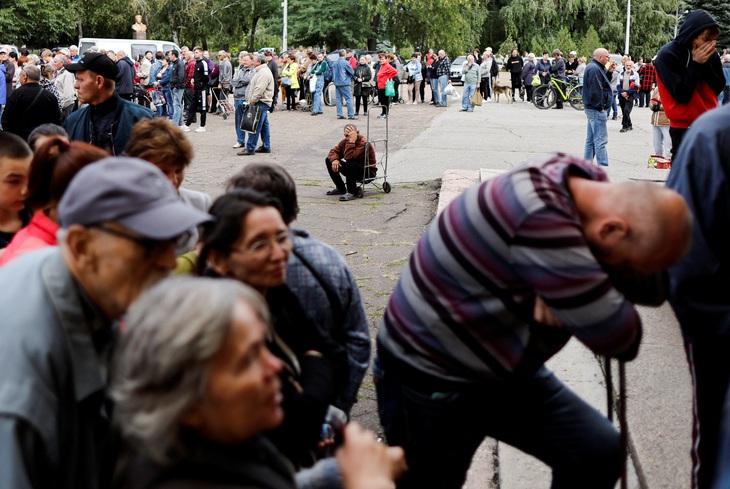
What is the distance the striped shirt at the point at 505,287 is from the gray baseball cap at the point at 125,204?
75 centimetres

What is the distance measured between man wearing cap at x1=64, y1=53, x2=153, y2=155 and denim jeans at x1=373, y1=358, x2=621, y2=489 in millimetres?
3568

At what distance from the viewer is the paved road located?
4176mm

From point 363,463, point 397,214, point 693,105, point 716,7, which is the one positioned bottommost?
point 397,214

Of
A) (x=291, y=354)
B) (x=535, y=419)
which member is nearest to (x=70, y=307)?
(x=291, y=354)

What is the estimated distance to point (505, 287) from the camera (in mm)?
2381

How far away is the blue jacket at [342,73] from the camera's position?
75.8ft

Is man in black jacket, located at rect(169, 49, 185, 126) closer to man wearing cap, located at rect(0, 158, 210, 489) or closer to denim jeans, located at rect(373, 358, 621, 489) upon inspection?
denim jeans, located at rect(373, 358, 621, 489)

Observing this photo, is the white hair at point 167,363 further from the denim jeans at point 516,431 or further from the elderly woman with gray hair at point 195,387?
the denim jeans at point 516,431

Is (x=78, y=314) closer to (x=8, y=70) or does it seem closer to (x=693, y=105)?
(x=693, y=105)

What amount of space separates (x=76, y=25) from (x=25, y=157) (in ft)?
155

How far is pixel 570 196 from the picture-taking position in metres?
2.35

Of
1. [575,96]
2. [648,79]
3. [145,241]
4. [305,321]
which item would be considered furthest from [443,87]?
[145,241]

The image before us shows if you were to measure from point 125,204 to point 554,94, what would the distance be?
26.4 m

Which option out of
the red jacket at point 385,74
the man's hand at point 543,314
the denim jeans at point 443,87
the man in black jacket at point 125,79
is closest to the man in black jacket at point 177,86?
the man in black jacket at point 125,79
